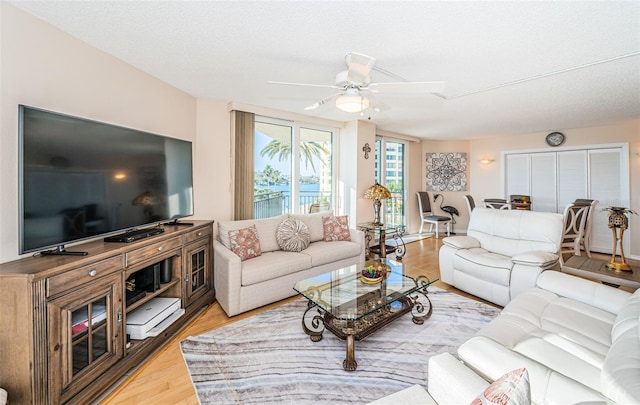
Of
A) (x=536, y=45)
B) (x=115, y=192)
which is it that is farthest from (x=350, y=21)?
(x=115, y=192)

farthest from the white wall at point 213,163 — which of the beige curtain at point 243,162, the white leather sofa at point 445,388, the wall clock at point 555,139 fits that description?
the wall clock at point 555,139

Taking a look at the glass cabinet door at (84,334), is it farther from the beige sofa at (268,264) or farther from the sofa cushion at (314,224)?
the sofa cushion at (314,224)

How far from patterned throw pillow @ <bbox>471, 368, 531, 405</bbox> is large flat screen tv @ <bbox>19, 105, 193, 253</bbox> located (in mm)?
2212

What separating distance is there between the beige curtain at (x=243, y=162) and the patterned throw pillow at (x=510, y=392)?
3.50m

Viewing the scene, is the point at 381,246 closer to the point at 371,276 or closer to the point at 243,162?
the point at 371,276

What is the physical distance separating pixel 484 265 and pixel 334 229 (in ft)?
6.23

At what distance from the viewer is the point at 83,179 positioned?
1.78 meters

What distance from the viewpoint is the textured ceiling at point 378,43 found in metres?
1.70

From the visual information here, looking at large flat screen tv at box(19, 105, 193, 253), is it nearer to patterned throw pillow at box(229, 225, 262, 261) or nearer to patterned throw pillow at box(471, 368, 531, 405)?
patterned throw pillow at box(229, 225, 262, 261)

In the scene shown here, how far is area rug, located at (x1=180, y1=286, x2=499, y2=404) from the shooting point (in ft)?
5.71

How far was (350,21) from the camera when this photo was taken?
5.97 feet

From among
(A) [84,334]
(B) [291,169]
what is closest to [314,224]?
(B) [291,169]

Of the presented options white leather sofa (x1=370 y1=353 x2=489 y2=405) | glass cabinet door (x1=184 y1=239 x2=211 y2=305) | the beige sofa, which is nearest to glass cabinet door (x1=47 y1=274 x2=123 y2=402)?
glass cabinet door (x1=184 y1=239 x2=211 y2=305)

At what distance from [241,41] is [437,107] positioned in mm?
2984
